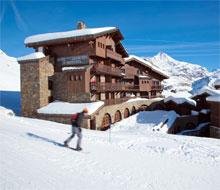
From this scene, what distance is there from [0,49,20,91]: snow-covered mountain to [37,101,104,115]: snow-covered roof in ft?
81.2

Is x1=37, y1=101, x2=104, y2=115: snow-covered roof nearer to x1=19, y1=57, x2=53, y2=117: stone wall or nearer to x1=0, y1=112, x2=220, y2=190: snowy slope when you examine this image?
x1=19, y1=57, x2=53, y2=117: stone wall

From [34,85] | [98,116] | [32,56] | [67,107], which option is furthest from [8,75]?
[98,116]

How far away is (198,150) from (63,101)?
19.7 meters

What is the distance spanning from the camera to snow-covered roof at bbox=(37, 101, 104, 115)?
103 ft

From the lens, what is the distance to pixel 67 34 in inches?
1405

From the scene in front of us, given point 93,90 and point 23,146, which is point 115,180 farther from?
point 93,90

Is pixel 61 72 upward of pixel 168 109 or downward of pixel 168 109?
upward

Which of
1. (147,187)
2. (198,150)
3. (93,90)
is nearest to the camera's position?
(147,187)

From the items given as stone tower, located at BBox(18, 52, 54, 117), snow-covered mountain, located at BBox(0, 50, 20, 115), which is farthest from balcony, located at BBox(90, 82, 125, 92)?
snow-covered mountain, located at BBox(0, 50, 20, 115)

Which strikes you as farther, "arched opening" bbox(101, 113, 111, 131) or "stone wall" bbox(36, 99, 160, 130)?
"arched opening" bbox(101, 113, 111, 131)

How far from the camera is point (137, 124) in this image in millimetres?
35438

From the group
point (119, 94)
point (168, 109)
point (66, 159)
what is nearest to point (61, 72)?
point (119, 94)

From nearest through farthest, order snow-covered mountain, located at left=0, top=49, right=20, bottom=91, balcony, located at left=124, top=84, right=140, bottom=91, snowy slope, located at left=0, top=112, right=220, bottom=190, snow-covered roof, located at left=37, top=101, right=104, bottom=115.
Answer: snowy slope, located at left=0, top=112, right=220, bottom=190 < snow-covered roof, located at left=37, top=101, right=104, bottom=115 < balcony, located at left=124, top=84, right=140, bottom=91 < snow-covered mountain, located at left=0, top=49, right=20, bottom=91

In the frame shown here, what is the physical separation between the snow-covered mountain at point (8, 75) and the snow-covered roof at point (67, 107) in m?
24.8
